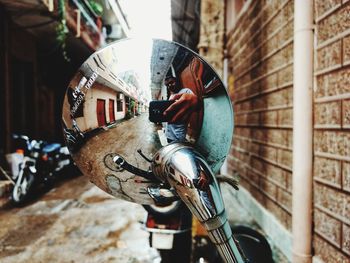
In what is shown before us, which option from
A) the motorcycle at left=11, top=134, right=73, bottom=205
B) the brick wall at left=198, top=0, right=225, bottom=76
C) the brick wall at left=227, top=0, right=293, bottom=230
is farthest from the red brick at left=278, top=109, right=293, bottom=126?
the motorcycle at left=11, top=134, right=73, bottom=205

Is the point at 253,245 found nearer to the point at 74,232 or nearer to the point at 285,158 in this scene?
the point at 285,158

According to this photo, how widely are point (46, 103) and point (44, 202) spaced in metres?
6.16

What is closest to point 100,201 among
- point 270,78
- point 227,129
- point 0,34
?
point 270,78

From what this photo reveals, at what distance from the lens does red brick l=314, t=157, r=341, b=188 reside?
7.07ft

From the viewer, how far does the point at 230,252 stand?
103cm

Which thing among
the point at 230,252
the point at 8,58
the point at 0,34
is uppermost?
the point at 0,34

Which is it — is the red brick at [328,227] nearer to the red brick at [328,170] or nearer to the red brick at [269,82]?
the red brick at [328,170]

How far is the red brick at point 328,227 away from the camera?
2154 mm

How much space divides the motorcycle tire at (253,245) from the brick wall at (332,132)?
0.42 m

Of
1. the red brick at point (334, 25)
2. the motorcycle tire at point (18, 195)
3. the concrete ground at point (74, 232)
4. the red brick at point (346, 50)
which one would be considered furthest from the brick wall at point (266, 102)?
the motorcycle tire at point (18, 195)

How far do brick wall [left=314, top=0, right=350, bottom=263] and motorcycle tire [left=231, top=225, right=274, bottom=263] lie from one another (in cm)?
42

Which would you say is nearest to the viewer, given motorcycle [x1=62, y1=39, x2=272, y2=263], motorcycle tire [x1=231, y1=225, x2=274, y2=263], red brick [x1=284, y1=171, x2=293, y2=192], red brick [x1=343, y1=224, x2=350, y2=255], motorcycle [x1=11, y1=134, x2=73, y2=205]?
motorcycle [x1=62, y1=39, x2=272, y2=263]

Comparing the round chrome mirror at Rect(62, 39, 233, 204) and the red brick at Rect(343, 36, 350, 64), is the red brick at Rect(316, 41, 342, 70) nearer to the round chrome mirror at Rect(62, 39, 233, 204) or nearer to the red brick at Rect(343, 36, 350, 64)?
the red brick at Rect(343, 36, 350, 64)

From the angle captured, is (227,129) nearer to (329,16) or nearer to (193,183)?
(193,183)
